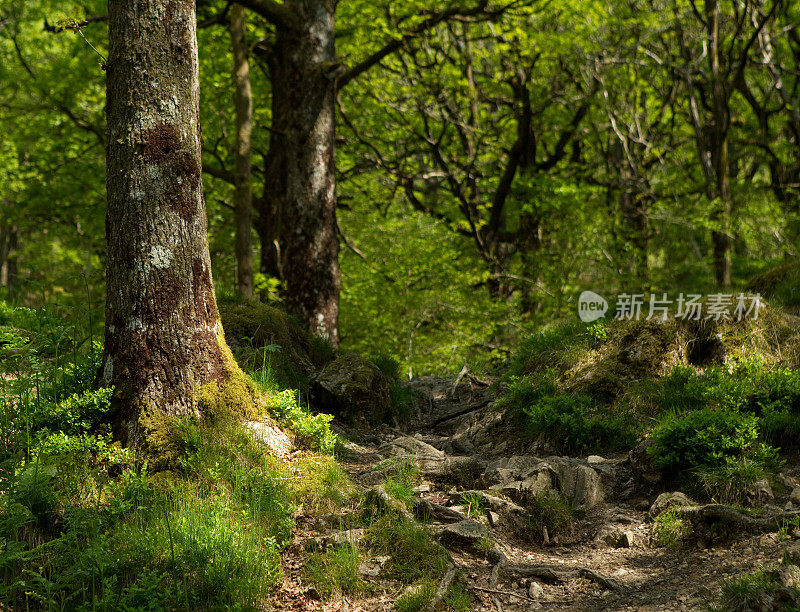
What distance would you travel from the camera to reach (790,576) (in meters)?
3.32

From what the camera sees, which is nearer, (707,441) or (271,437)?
(707,441)

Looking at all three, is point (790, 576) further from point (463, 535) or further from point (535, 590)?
point (463, 535)

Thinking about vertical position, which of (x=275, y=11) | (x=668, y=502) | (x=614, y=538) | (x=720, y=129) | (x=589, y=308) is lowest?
(x=614, y=538)

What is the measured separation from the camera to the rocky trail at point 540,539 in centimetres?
386

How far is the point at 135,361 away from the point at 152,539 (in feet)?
4.55

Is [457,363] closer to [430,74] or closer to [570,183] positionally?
[570,183]

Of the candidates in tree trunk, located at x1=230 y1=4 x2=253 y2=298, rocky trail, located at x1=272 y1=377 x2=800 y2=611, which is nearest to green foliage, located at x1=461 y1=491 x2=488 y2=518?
rocky trail, located at x1=272 y1=377 x2=800 y2=611

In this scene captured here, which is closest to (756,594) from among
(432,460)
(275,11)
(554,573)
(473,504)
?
(554,573)

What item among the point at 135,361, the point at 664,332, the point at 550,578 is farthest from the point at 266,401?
A: the point at 664,332

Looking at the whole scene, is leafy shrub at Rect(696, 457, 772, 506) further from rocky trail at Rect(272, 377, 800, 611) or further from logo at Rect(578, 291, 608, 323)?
logo at Rect(578, 291, 608, 323)

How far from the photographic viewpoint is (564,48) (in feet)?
45.7

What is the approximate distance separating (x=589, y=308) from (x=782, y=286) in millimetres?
2259

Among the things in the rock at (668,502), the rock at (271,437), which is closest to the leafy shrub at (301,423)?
the rock at (271,437)

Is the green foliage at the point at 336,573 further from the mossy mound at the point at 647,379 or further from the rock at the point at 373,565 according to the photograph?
the mossy mound at the point at 647,379
